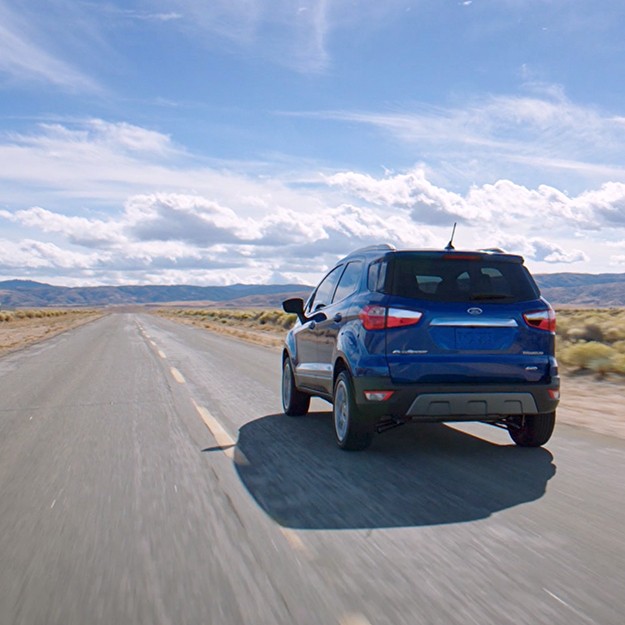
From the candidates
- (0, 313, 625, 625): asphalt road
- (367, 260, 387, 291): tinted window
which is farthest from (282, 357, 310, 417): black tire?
(367, 260, 387, 291): tinted window

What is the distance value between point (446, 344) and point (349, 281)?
1680mm

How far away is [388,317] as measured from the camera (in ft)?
21.0

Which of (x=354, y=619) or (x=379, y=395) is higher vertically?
(x=379, y=395)

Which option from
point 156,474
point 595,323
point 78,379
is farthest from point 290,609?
point 595,323

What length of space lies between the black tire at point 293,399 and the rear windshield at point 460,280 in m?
3.25

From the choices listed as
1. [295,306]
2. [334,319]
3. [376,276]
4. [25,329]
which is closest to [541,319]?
[376,276]

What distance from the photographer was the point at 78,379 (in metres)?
14.3

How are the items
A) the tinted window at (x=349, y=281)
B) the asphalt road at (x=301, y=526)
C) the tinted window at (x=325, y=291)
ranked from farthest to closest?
1. the tinted window at (x=325, y=291)
2. the tinted window at (x=349, y=281)
3. the asphalt road at (x=301, y=526)

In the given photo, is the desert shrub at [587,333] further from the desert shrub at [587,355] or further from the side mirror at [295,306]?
the side mirror at [295,306]

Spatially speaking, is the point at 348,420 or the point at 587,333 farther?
the point at 587,333

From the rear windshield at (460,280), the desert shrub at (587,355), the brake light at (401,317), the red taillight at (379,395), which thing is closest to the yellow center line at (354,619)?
the red taillight at (379,395)

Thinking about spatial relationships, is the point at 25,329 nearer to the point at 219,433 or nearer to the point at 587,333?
the point at 587,333

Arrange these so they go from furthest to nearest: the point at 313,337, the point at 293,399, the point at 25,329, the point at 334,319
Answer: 1. the point at 25,329
2. the point at 293,399
3. the point at 313,337
4. the point at 334,319

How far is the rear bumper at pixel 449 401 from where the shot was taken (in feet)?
20.6
